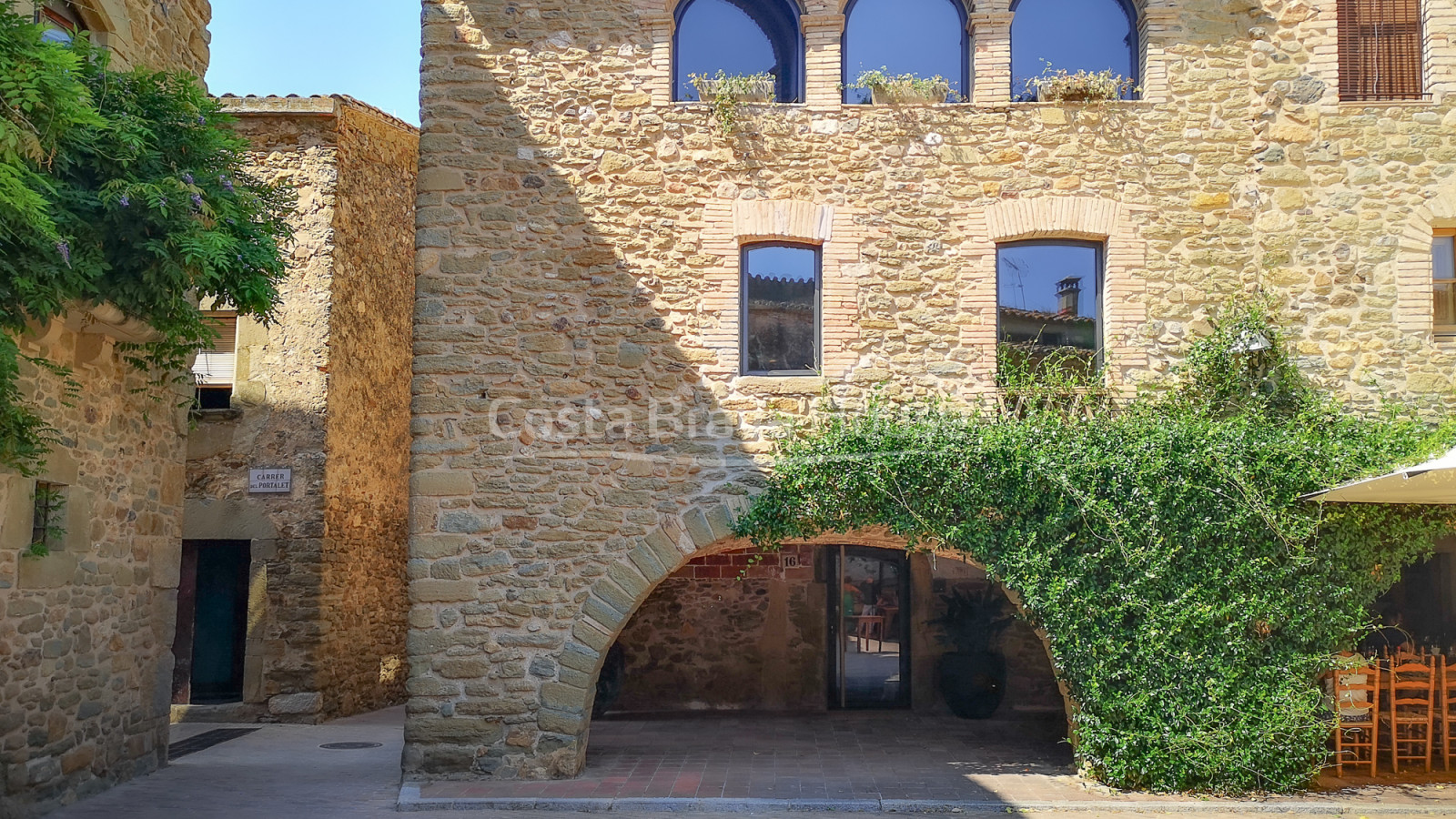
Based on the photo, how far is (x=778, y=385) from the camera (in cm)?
825

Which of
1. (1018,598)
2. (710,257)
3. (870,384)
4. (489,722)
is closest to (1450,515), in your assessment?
(1018,598)

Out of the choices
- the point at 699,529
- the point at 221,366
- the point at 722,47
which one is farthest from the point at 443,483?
the point at 221,366

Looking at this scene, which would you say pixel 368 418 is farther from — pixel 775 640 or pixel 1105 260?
pixel 1105 260

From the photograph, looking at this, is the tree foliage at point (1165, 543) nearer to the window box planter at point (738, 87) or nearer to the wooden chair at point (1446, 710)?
the wooden chair at point (1446, 710)

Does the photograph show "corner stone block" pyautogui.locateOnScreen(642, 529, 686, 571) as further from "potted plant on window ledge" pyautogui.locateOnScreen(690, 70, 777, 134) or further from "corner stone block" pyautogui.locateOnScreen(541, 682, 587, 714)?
"potted plant on window ledge" pyautogui.locateOnScreen(690, 70, 777, 134)

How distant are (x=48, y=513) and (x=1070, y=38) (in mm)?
7781

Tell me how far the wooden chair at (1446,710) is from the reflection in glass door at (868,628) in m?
4.84

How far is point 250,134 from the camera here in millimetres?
12156

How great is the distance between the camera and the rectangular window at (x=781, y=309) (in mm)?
8445

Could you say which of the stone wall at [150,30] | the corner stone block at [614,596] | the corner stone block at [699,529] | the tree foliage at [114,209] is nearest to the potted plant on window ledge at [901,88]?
the corner stone block at [699,529]

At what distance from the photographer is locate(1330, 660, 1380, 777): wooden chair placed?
7941mm

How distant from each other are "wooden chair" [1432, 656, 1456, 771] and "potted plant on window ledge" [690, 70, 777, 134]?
→ 6.39m

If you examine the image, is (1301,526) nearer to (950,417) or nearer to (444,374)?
(950,417)

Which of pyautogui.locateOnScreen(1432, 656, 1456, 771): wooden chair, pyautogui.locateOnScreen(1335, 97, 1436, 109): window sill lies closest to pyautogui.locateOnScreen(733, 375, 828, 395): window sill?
pyautogui.locateOnScreen(1335, 97, 1436, 109): window sill
